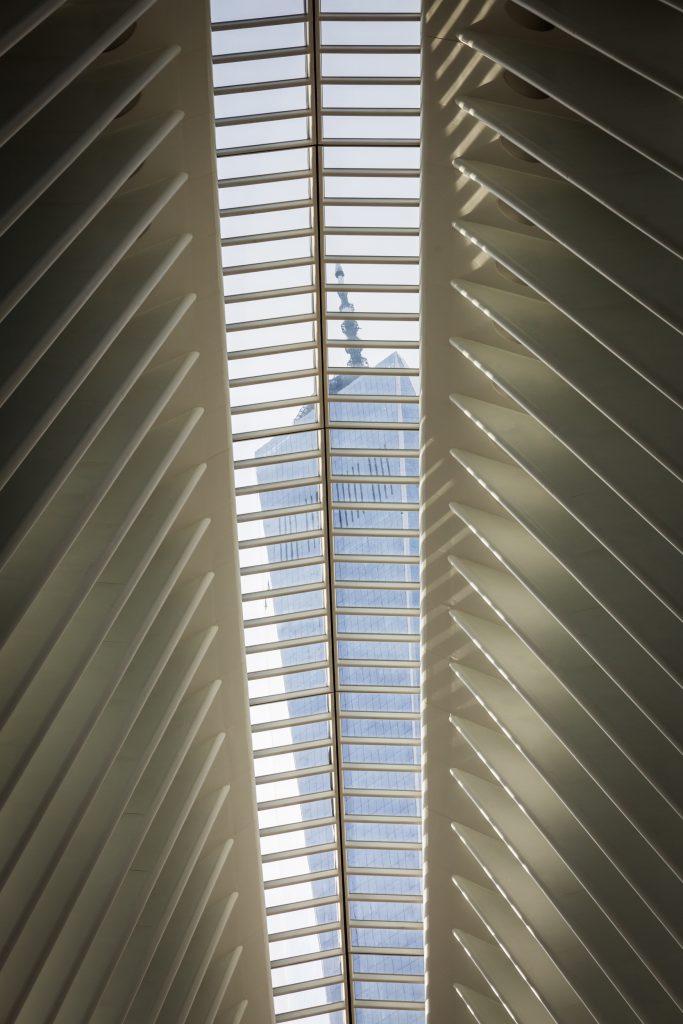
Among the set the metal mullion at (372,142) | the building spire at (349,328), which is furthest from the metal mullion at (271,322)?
the metal mullion at (372,142)

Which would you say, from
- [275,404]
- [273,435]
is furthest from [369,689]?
[275,404]

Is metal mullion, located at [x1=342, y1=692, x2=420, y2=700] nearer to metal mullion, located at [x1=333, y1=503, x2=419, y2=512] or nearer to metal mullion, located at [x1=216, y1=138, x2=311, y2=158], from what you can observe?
metal mullion, located at [x1=333, y1=503, x2=419, y2=512]

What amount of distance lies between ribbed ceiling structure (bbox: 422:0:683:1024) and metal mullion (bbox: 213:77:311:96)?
3.66 metres

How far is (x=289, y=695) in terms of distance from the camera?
2345 cm

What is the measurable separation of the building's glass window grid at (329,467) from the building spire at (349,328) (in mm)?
28

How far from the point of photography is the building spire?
1895 centimetres

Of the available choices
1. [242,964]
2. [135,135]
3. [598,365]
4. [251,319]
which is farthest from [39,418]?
[242,964]

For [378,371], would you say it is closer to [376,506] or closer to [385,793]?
[376,506]

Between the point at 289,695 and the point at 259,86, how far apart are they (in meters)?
12.2

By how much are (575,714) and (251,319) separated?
332 inches

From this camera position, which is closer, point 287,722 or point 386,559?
point 386,559

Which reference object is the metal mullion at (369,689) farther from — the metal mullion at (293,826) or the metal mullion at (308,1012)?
the metal mullion at (308,1012)

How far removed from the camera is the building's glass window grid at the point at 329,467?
54.6ft

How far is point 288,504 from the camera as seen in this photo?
2152cm
